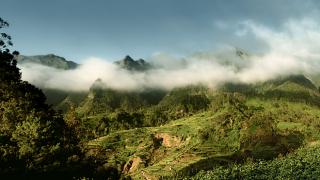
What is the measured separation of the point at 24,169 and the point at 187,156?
386ft

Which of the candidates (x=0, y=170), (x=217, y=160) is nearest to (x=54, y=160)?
(x=0, y=170)

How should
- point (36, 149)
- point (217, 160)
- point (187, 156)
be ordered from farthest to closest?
point (187, 156), point (217, 160), point (36, 149)

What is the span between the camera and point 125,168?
18612 centimetres

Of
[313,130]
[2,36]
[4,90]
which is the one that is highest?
[2,36]

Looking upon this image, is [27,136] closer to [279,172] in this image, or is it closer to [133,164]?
[279,172]

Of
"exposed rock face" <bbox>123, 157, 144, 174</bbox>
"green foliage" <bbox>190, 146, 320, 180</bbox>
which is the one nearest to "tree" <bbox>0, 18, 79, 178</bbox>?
"green foliage" <bbox>190, 146, 320, 180</bbox>

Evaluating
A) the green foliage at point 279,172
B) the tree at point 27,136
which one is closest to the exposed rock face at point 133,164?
the green foliage at point 279,172

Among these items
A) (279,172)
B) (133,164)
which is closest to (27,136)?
(279,172)

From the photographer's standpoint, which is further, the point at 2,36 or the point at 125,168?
the point at 125,168

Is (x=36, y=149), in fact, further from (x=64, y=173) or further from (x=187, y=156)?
(x=187, y=156)

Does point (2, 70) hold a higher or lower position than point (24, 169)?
higher

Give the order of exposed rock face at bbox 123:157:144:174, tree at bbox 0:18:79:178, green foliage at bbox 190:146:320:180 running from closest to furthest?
tree at bbox 0:18:79:178, green foliage at bbox 190:146:320:180, exposed rock face at bbox 123:157:144:174

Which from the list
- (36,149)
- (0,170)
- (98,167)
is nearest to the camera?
(0,170)

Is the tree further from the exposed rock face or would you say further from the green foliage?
the exposed rock face
